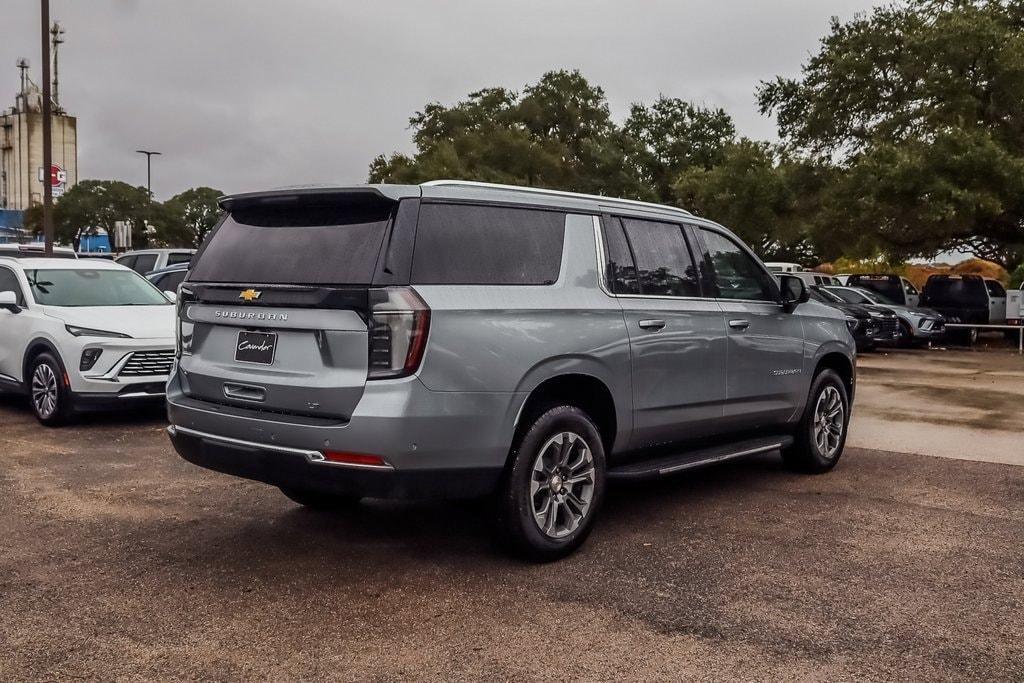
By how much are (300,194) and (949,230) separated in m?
24.1

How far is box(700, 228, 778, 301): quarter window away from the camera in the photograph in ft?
21.9

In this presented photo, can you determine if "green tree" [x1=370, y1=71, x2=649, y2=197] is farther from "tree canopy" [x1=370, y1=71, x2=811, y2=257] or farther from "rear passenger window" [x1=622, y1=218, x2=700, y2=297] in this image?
"rear passenger window" [x1=622, y1=218, x2=700, y2=297]

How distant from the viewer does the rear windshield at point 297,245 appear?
4.77 meters

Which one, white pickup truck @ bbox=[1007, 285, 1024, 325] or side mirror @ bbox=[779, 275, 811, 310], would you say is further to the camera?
white pickup truck @ bbox=[1007, 285, 1024, 325]

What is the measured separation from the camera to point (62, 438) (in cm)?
909

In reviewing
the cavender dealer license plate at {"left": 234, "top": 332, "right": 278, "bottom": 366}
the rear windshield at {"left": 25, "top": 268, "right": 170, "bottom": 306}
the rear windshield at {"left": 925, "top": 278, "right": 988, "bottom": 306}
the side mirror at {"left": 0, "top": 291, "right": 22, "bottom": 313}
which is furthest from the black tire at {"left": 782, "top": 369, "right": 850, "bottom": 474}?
the rear windshield at {"left": 925, "top": 278, "right": 988, "bottom": 306}

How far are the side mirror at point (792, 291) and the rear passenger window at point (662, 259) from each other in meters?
0.99

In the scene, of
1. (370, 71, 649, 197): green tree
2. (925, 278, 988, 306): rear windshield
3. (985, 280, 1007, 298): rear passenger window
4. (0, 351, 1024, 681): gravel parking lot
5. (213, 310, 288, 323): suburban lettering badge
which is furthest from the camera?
(370, 71, 649, 197): green tree

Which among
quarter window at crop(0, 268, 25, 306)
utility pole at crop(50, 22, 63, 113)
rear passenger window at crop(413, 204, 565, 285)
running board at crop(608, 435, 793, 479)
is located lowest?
running board at crop(608, 435, 793, 479)

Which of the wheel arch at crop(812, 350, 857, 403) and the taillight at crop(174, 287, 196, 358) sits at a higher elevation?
the taillight at crop(174, 287, 196, 358)

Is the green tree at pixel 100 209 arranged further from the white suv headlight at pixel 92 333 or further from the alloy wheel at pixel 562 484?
the alloy wheel at pixel 562 484

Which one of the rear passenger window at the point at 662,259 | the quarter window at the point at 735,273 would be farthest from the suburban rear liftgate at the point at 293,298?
the quarter window at the point at 735,273

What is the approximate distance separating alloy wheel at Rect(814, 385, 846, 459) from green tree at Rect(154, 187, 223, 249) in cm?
5813

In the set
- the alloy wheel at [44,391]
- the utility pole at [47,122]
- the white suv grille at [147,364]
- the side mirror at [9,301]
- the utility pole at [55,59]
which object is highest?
the utility pole at [55,59]
